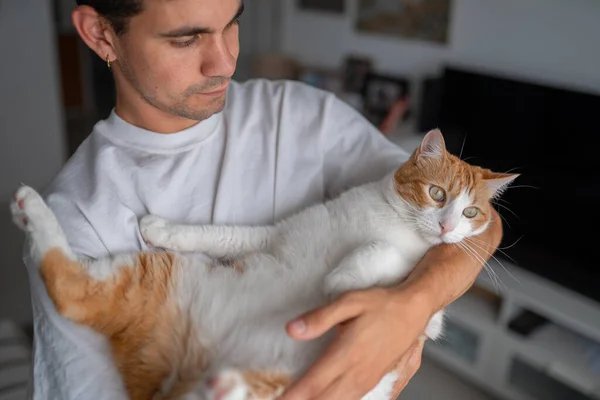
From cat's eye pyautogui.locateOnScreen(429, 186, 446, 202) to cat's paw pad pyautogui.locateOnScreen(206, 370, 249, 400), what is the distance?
24.8 inches

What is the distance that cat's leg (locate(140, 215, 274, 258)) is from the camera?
1.09 m

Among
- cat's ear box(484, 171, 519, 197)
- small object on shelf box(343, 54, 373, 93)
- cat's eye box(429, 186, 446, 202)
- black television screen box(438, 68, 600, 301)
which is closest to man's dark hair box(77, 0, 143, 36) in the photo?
cat's eye box(429, 186, 446, 202)

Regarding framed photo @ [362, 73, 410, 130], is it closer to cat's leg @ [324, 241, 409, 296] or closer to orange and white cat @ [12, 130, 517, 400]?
orange and white cat @ [12, 130, 517, 400]

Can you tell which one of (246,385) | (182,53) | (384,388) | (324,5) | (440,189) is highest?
(324,5)

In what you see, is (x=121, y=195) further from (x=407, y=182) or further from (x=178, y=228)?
(x=407, y=182)

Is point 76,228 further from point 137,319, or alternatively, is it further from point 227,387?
point 227,387

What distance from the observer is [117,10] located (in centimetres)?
105

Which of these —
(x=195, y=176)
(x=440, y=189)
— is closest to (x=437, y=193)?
(x=440, y=189)

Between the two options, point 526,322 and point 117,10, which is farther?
point 526,322

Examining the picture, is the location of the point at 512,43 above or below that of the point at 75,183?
above

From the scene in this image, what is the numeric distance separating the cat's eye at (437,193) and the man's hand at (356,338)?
0.35 m

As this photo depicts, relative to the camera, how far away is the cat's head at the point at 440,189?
1.19 meters

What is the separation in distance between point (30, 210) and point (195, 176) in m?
0.35

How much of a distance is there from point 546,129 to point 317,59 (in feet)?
6.64
